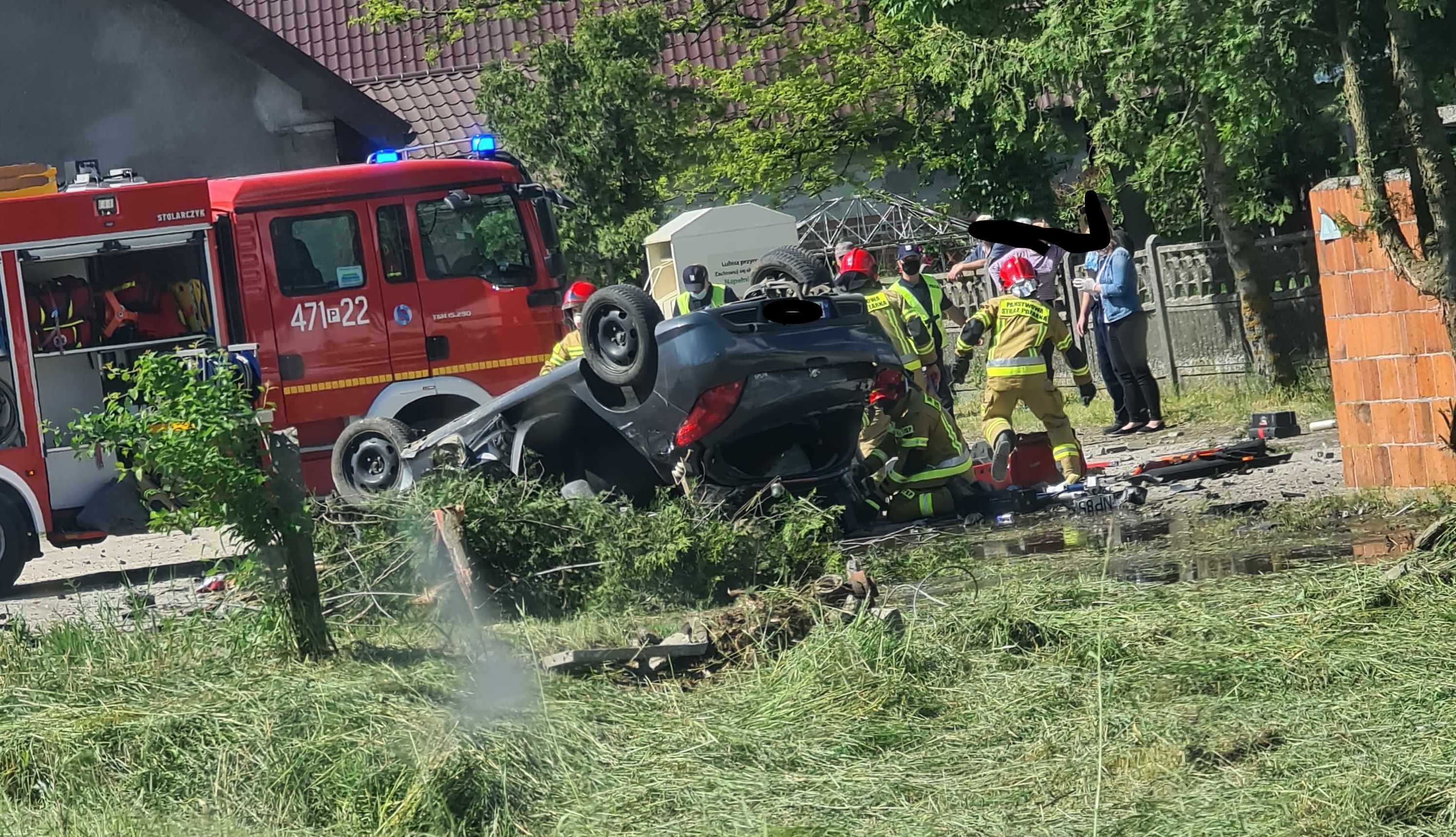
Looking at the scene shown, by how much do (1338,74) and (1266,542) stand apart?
539 cm

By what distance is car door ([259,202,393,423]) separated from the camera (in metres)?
12.1

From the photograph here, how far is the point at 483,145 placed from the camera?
12.9 metres

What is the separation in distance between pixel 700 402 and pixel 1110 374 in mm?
6084

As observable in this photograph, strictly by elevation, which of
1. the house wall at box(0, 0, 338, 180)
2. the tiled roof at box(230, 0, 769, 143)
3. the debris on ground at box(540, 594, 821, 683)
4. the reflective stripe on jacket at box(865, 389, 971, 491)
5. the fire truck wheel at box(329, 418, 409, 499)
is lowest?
the debris on ground at box(540, 594, 821, 683)

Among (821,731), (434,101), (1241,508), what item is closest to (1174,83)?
(1241,508)

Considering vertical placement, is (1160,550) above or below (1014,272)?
below

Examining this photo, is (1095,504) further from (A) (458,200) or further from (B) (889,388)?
(A) (458,200)

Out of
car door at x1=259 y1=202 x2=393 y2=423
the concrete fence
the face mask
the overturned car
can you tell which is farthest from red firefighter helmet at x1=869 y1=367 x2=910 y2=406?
the concrete fence

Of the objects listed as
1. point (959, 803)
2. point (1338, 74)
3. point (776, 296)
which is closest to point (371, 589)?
point (776, 296)

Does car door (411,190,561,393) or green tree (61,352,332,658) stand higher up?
car door (411,190,561,393)

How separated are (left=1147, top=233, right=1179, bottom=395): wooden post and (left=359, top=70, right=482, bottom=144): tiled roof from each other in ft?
38.1

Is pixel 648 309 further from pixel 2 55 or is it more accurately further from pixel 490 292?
pixel 2 55

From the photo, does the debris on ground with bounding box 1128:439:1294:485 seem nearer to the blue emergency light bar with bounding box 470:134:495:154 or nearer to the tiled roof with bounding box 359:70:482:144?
the blue emergency light bar with bounding box 470:134:495:154

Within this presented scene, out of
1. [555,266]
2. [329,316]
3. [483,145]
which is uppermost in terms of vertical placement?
[483,145]
